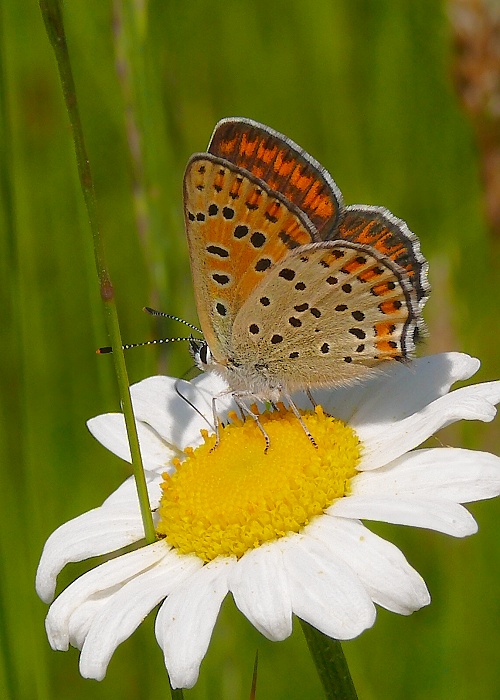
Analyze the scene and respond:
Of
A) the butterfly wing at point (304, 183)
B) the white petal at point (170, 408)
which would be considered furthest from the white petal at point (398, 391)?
the white petal at point (170, 408)

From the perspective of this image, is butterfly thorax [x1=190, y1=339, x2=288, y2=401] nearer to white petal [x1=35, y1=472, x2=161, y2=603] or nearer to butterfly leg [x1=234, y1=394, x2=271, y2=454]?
butterfly leg [x1=234, y1=394, x2=271, y2=454]

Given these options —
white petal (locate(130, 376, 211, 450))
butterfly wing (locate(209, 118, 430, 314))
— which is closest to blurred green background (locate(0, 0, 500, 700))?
white petal (locate(130, 376, 211, 450))

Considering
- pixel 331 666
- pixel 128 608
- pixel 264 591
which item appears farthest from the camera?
pixel 128 608

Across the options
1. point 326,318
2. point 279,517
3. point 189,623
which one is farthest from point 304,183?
point 189,623

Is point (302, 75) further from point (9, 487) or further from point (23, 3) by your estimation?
point (9, 487)

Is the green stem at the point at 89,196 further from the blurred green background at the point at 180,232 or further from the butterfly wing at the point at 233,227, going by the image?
the blurred green background at the point at 180,232

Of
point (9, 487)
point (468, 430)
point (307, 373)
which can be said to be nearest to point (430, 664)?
point (468, 430)

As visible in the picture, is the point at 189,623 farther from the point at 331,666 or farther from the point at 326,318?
the point at 326,318
